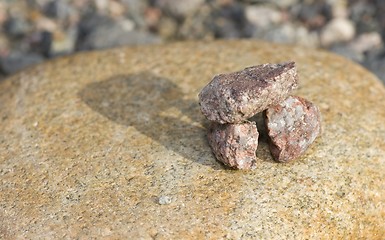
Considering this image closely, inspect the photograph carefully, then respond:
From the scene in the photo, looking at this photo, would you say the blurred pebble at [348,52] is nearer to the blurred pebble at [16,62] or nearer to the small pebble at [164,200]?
the blurred pebble at [16,62]

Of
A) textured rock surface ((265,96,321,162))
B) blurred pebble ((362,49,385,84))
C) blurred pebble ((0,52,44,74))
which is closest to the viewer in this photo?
textured rock surface ((265,96,321,162))

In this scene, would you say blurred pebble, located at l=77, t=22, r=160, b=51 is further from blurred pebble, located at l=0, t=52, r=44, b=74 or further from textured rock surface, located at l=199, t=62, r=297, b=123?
textured rock surface, located at l=199, t=62, r=297, b=123

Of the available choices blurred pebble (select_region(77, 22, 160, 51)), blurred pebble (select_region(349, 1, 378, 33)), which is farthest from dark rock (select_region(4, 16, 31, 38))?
blurred pebble (select_region(349, 1, 378, 33))

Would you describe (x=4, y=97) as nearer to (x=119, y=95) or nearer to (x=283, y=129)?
(x=119, y=95)

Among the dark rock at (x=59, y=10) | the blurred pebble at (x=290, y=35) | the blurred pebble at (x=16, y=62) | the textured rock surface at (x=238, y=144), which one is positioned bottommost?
the blurred pebble at (x=16, y=62)

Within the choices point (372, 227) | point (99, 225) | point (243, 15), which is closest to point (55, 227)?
point (99, 225)

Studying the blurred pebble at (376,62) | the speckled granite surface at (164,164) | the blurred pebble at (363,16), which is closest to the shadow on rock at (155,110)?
the speckled granite surface at (164,164)

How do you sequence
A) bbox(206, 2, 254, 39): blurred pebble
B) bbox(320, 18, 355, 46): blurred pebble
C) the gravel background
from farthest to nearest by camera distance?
bbox(206, 2, 254, 39): blurred pebble
bbox(320, 18, 355, 46): blurred pebble
the gravel background
